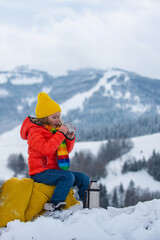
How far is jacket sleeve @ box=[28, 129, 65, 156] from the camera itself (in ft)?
23.6

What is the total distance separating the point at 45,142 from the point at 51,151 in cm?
23

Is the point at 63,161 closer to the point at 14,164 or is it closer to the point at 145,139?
the point at 14,164

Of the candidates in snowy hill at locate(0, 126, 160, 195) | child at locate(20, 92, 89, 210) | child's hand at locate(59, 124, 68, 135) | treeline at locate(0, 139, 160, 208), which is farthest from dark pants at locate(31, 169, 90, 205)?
snowy hill at locate(0, 126, 160, 195)

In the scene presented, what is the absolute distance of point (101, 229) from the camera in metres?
5.83

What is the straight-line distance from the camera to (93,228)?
231 inches

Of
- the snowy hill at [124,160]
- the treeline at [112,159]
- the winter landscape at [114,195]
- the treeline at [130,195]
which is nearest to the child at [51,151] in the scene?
the winter landscape at [114,195]

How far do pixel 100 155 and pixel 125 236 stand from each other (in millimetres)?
148447

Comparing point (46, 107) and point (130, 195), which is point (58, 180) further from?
point (130, 195)

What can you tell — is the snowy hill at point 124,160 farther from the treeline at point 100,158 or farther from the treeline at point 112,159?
the treeline at point 100,158

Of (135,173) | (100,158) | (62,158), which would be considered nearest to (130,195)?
(135,173)

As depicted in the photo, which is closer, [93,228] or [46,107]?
[93,228]

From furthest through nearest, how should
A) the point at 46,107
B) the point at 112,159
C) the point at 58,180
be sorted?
the point at 112,159 → the point at 46,107 → the point at 58,180

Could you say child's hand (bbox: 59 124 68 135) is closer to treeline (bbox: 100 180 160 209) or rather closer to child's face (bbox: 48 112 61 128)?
child's face (bbox: 48 112 61 128)

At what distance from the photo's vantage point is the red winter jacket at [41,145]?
7.22 m
